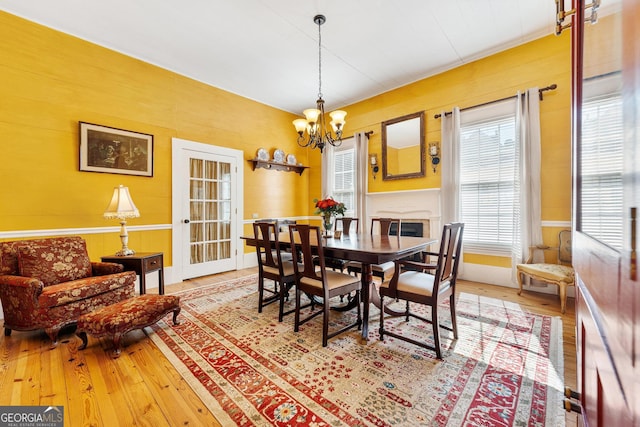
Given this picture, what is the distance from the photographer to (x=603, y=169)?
51 centimetres

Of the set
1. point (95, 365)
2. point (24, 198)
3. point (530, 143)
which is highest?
point (530, 143)

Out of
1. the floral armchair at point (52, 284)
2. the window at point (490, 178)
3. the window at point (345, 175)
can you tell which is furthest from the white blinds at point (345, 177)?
the floral armchair at point (52, 284)

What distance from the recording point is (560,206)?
11.0ft

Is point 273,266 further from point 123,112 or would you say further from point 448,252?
point 123,112

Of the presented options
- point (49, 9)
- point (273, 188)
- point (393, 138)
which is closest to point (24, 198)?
point (49, 9)

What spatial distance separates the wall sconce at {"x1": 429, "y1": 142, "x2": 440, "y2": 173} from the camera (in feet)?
14.2

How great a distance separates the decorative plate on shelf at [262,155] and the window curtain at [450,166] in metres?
3.21

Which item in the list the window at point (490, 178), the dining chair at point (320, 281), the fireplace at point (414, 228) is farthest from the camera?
the fireplace at point (414, 228)

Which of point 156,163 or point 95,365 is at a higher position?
point 156,163

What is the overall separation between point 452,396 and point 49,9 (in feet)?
17.1

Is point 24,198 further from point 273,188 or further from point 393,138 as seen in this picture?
point 393,138

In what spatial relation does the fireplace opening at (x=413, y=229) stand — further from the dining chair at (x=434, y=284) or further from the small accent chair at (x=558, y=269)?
the dining chair at (x=434, y=284)

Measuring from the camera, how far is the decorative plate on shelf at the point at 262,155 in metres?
5.33

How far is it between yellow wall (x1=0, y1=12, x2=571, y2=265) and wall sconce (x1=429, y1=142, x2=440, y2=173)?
0.11 meters
